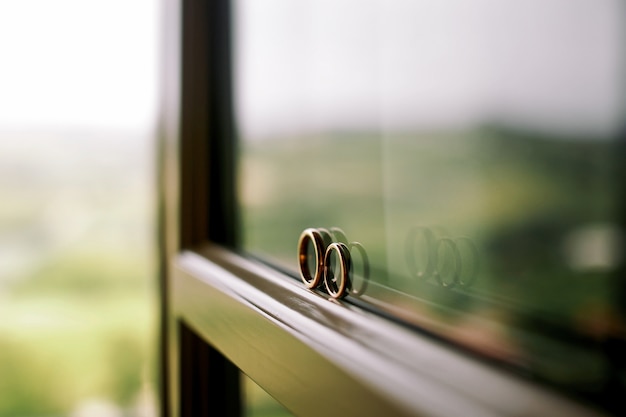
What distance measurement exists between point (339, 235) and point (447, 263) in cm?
17

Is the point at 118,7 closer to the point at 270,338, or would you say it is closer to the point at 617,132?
the point at 270,338

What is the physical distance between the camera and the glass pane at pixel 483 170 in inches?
11.4

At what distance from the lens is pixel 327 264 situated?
1.77 ft

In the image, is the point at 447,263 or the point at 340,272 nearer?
the point at 447,263

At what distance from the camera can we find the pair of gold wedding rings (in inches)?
20.1

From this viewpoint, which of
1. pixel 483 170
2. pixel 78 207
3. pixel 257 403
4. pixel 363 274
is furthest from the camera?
pixel 78 207

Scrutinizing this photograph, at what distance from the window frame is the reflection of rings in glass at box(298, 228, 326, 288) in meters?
0.01

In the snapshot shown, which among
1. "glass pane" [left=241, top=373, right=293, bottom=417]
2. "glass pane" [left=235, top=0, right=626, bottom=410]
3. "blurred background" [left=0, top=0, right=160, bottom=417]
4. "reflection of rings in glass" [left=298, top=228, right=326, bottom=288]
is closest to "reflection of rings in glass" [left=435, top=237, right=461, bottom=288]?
"glass pane" [left=235, top=0, right=626, bottom=410]

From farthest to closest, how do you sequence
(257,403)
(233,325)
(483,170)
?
(257,403)
(233,325)
(483,170)

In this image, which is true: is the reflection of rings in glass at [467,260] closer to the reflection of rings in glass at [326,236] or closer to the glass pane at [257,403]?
the reflection of rings in glass at [326,236]

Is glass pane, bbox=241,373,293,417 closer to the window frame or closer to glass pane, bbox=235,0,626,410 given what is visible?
the window frame

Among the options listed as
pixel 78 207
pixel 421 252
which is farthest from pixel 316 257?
pixel 78 207

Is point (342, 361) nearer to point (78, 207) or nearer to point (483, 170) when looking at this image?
point (483, 170)

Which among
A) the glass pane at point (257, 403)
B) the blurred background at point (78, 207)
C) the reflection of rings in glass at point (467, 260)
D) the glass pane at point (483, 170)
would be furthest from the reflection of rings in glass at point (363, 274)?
the blurred background at point (78, 207)
